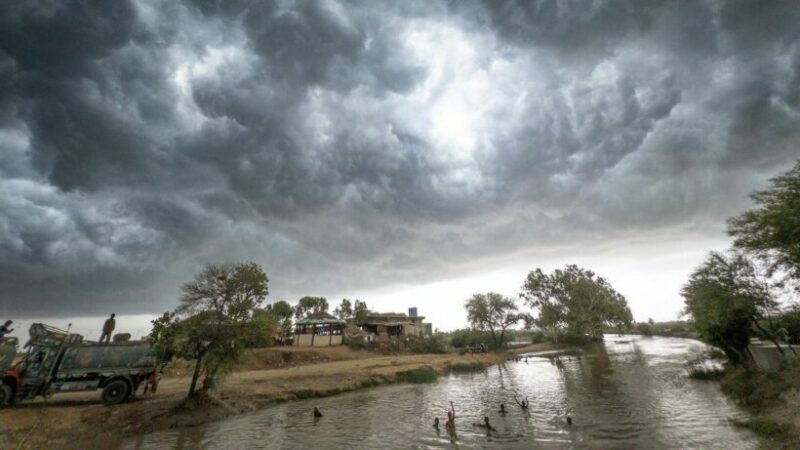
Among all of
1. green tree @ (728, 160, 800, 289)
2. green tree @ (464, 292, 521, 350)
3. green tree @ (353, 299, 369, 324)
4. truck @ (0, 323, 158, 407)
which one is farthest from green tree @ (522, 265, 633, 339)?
truck @ (0, 323, 158, 407)

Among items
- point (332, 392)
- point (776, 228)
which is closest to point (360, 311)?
point (332, 392)

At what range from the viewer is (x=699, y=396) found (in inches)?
1001

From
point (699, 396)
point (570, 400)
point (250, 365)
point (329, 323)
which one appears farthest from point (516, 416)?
point (329, 323)

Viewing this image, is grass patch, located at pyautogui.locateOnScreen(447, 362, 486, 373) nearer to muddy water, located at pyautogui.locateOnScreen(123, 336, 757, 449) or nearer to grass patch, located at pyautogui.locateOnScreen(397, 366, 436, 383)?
grass patch, located at pyautogui.locateOnScreen(397, 366, 436, 383)

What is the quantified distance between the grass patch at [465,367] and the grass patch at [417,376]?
7.21 meters

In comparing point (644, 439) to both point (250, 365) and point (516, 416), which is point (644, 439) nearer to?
point (516, 416)

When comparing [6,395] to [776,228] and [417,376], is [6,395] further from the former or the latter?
[776,228]

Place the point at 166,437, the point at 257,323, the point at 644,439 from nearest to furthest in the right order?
the point at 644,439 < the point at 166,437 < the point at 257,323

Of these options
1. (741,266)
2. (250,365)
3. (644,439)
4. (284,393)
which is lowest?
(644,439)

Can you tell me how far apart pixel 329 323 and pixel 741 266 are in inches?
2235

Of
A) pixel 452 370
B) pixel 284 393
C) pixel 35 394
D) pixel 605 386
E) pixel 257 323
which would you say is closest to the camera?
pixel 35 394

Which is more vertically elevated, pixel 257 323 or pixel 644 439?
pixel 257 323

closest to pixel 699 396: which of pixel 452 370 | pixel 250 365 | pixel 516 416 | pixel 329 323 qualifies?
pixel 516 416

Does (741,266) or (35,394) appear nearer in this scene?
(35,394)
